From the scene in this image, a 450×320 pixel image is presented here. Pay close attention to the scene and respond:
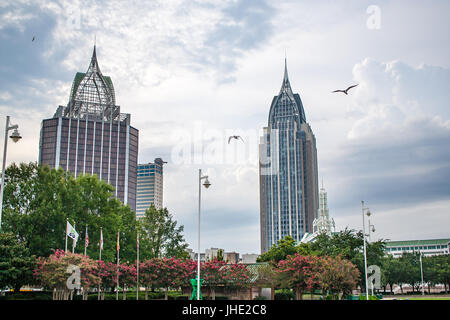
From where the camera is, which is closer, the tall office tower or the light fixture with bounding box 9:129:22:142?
the light fixture with bounding box 9:129:22:142

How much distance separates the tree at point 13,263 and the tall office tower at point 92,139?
12763 cm

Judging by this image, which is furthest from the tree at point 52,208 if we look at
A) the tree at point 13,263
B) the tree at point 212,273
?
the tree at point 212,273

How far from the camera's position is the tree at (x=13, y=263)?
167 feet

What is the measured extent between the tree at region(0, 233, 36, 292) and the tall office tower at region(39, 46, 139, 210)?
127626 millimetres

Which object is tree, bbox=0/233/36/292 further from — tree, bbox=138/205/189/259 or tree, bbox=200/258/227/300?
tree, bbox=138/205/189/259

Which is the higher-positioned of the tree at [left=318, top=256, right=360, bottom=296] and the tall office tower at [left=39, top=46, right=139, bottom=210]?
the tall office tower at [left=39, top=46, right=139, bottom=210]

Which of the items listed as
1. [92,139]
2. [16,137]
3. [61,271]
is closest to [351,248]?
[61,271]

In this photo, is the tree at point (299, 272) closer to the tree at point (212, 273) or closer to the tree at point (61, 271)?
the tree at point (212, 273)

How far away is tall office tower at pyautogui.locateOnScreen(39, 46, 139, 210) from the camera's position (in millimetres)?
180625

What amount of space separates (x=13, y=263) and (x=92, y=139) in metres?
140

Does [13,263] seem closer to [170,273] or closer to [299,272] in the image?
[170,273]

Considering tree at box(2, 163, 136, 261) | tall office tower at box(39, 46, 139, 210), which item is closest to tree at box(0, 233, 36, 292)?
tree at box(2, 163, 136, 261)

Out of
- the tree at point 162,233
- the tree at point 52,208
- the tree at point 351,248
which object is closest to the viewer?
the tree at point 52,208

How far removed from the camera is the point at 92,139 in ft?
616
